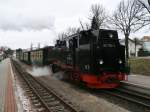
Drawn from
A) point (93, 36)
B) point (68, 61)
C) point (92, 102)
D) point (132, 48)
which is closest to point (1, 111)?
point (92, 102)

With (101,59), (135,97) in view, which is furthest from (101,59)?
(135,97)

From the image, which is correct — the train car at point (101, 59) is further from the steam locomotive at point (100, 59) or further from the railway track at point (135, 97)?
the railway track at point (135, 97)

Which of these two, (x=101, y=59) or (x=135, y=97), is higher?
(x=101, y=59)

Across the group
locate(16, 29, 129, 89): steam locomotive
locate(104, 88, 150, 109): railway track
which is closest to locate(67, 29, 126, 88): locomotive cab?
locate(16, 29, 129, 89): steam locomotive

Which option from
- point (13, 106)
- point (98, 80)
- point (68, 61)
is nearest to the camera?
point (13, 106)

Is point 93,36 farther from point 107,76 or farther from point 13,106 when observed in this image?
point 13,106

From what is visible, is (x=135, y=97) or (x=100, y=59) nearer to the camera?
(x=135, y=97)

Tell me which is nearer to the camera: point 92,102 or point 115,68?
point 92,102

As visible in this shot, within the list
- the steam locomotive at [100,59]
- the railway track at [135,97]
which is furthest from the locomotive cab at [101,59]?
the railway track at [135,97]

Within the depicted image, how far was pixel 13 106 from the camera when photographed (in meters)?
10.9

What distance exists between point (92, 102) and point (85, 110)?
158 cm

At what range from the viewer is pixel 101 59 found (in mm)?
14430

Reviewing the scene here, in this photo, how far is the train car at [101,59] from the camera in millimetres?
14344

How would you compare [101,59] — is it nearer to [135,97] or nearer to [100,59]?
[100,59]
